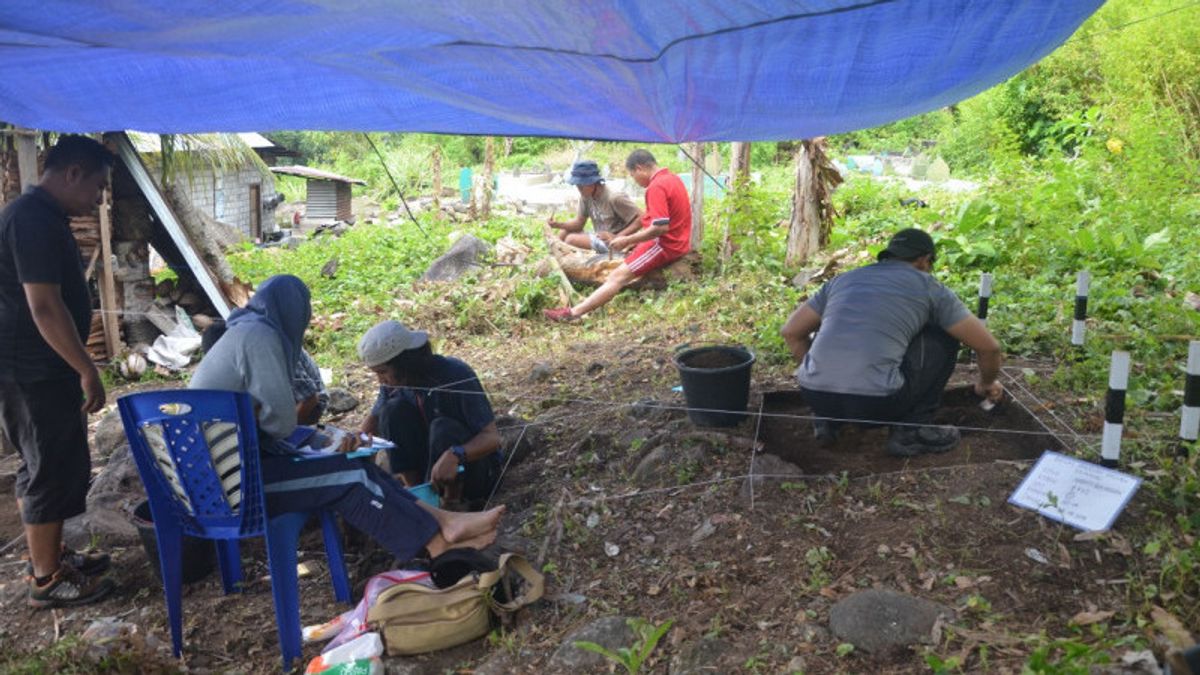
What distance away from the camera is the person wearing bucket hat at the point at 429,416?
4160 mm

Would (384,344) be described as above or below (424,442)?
above

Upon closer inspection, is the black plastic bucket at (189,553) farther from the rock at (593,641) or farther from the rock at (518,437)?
the rock at (593,641)

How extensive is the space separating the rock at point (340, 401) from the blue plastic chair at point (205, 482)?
3.13 meters

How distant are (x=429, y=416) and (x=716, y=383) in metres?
1.44

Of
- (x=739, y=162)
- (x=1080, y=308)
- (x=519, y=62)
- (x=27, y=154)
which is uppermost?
(x=739, y=162)

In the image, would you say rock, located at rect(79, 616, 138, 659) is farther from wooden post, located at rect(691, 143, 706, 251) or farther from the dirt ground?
wooden post, located at rect(691, 143, 706, 251)

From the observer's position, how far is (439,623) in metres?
3.26

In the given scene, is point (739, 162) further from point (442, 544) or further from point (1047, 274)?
point (442, 544)

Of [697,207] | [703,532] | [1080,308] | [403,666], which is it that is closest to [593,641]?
[403,666]

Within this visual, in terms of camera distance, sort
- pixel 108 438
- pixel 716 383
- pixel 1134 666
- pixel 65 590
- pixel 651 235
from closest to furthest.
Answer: pixel 1134 666
pixel 65 590
pixel 716 383
pixel 108 438
pixel 651 235

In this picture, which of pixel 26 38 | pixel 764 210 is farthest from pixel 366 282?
pixel 26 38

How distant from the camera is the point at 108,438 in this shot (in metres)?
5.91

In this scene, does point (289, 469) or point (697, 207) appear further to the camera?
point (697, 207)

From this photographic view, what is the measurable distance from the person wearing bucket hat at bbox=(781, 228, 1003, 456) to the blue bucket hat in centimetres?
445
